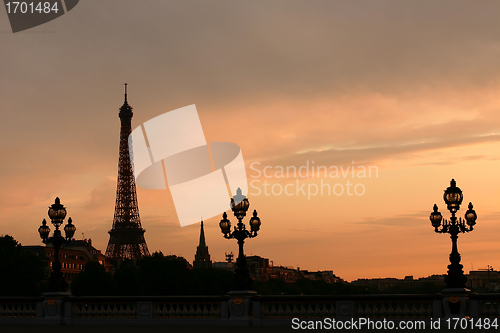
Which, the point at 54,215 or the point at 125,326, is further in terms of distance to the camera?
the point at 54,215

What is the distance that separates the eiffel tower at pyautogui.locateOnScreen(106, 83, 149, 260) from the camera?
154 metres

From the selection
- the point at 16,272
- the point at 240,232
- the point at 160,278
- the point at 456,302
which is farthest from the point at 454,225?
the point at 160,278

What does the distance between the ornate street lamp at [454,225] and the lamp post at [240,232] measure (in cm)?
870

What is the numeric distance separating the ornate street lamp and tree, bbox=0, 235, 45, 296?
70992mm

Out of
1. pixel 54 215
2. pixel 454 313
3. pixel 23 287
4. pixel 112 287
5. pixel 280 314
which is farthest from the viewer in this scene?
pixel 112 287

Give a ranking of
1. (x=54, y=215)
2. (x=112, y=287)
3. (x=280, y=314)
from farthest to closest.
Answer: (x=112, y=287) < (x=54, y=215) < (x=280, y=314)

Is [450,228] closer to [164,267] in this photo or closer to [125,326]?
[125,326]

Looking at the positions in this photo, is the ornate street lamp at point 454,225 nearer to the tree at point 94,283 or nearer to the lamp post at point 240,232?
the lamp post at point 240,232

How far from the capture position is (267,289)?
155125 millimetres

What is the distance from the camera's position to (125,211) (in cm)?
15462

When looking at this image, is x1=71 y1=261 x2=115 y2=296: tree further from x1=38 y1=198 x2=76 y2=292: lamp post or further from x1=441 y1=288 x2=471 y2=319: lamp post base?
x1=441 y1=288 x2=471 y2=319: lamp post base

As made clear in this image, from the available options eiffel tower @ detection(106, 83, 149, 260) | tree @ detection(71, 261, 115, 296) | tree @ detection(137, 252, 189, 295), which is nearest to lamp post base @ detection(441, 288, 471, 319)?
tree @ detection(137, 252, 189, 295)

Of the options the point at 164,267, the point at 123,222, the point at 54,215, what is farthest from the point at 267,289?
the point at 54,215

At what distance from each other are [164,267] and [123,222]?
161 feet
